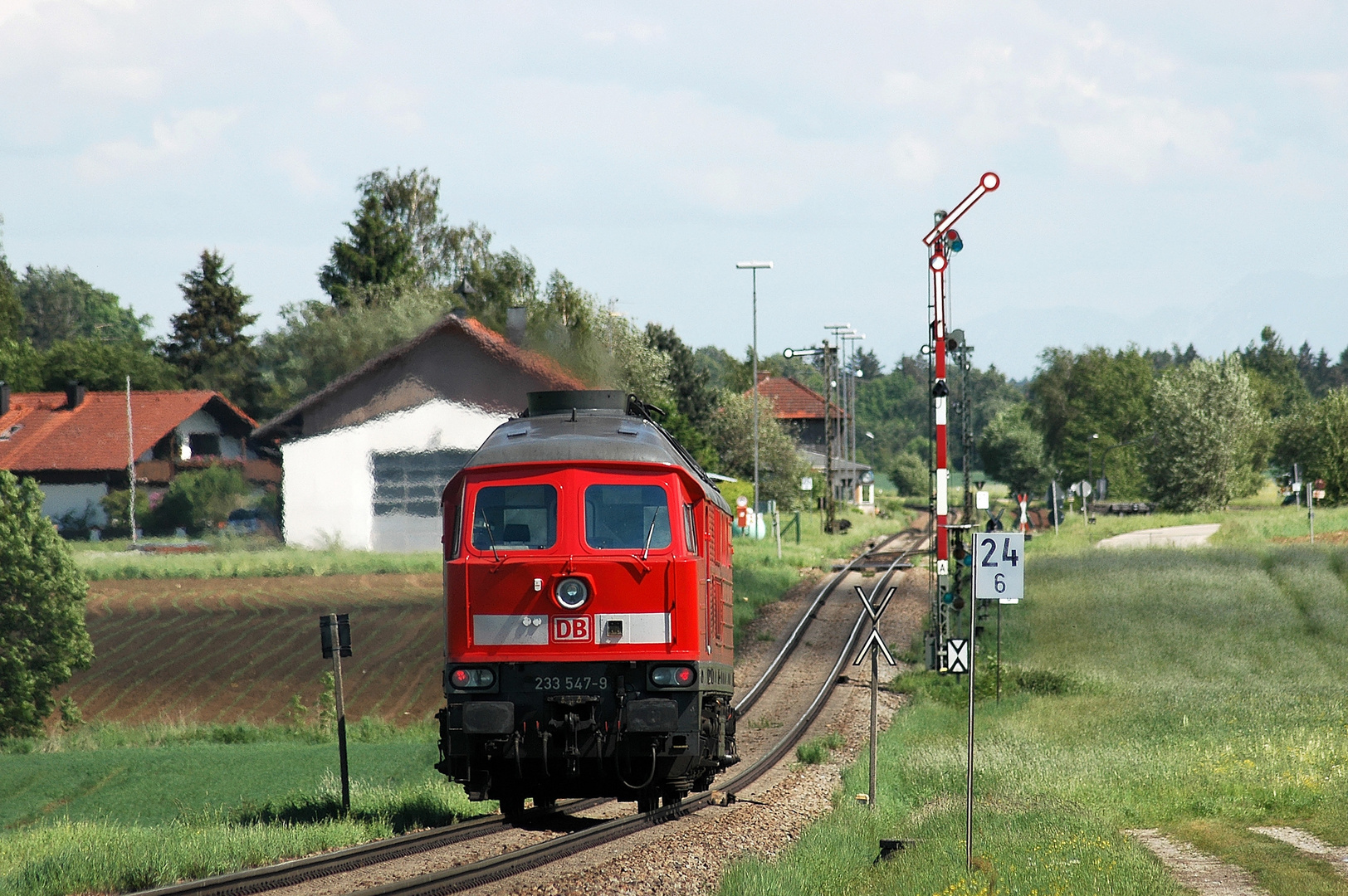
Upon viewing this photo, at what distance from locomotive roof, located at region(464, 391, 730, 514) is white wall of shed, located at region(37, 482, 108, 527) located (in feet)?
169

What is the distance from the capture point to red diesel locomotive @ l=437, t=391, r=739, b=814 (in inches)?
491

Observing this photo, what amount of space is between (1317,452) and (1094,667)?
224ft

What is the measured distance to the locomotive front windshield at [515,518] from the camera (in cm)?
1280

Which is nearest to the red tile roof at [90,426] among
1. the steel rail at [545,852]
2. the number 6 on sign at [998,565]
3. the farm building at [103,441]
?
the farm building at [103,441]

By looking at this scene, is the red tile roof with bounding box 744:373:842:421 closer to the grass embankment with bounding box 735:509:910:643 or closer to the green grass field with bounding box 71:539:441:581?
the grass embankment with bounding box 735:509:910:643

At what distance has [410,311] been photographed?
4778cm

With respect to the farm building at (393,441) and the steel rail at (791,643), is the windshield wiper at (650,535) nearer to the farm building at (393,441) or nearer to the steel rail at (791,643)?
the steel rail at (791,643)

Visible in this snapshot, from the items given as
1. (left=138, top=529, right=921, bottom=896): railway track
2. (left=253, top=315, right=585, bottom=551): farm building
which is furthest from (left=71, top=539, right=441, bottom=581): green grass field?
(left=138, top=529, right=921, bottom=896): railway track

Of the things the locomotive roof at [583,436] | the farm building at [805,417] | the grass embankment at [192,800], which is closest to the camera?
the locomotive roof at [583,436]

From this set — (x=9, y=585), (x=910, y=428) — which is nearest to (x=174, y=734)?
(x=9, y=585)

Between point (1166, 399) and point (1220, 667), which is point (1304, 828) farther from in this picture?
point (1166, 399)

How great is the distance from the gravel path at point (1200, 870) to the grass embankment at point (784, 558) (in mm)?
24359

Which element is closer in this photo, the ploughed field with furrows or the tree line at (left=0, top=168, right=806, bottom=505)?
the ploughed field with furrows

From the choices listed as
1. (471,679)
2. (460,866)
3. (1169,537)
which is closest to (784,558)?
(1169,537)
